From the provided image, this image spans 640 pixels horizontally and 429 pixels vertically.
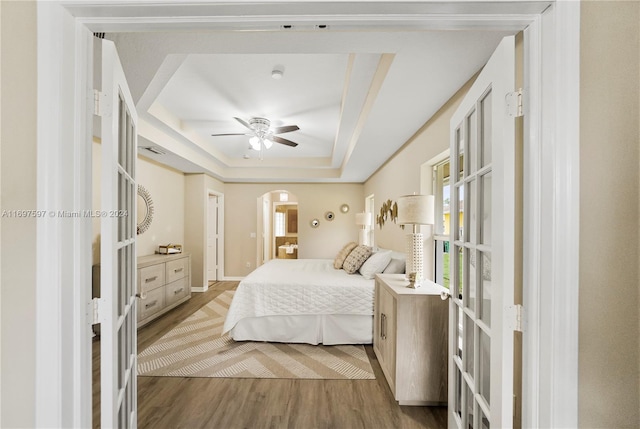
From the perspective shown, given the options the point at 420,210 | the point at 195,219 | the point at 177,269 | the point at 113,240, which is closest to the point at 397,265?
the point at 420,210

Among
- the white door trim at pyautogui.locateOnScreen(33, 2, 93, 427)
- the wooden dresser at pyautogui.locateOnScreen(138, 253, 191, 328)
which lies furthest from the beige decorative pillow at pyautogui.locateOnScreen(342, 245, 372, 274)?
the white door trim at pyautogui.locateOnScreen(33, 2, 93, 427)

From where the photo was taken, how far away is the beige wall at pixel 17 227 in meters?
0.82

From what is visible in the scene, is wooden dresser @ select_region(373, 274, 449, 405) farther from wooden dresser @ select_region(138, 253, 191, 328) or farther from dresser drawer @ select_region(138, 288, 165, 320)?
dresser drawer @ select_region(138, 288, 165, 320)

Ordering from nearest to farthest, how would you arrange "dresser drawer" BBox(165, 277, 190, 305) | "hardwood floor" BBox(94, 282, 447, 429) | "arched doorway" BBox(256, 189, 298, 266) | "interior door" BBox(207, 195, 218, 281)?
"hardwood floor" BBox(94, 282, 447, 429) → "dresser drawer" BBox(165, 277, 190, 305) → "interior door" BBox(207, 195, 218, 281) → "arched doorway" BBox(256, 189, 298, 266)

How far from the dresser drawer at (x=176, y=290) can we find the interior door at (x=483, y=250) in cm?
386

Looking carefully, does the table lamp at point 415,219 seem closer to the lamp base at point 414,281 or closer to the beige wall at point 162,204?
the lamp base at point 414,281

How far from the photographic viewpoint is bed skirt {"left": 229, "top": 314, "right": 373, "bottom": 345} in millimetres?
3059

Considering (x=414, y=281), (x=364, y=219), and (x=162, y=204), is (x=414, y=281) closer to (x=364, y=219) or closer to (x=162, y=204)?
(x=364, y=219)

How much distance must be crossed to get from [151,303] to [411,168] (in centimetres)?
365

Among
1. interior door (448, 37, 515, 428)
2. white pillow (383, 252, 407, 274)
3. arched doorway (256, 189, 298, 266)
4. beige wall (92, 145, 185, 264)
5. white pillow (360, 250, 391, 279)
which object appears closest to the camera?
interior door (448, 37, 515, 428)

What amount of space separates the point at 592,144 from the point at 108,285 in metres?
1.58

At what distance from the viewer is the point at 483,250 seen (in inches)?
46.4

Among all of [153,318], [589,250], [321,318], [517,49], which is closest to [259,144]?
[321,318]

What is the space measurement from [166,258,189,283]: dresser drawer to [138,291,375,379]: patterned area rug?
1.05 m
